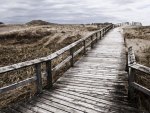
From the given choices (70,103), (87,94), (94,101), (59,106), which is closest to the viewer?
(59,106)

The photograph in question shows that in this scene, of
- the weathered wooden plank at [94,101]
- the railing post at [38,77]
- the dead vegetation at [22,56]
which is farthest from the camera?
the dead vegetation at [22,56]

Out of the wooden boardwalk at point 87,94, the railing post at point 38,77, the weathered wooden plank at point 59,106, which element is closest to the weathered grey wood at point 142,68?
the wooden boardwalk at point 87,94

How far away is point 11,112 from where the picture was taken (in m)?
6.76

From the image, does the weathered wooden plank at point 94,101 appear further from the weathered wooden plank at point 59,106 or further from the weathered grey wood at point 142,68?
the weathered grey wood at point 142,68

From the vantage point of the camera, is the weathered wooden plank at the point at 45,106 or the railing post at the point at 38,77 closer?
the weathered wooden plank at the point at 45,106

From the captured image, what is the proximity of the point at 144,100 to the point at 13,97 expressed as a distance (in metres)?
4.36

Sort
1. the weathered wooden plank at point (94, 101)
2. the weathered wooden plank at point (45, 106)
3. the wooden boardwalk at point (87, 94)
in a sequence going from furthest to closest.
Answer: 1. the weathered wooden plank at point (94, 101)
2. the wooden boardwalk at point (87, 94)
3. the weathered wooden plank at point (45, 106)

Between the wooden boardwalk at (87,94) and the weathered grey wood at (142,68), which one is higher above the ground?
the weathered grey wood at (142,68)

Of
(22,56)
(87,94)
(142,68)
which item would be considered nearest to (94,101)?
(87,94)

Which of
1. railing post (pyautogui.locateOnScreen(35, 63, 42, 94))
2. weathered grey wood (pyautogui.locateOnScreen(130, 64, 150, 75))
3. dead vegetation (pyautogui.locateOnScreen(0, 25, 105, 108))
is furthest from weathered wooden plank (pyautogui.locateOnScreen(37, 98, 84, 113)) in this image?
weathered grey wood (pyautogui.locateOnScreen(130, 64, 150, 75))

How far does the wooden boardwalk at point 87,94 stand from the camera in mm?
6965

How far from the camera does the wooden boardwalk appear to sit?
6965mm

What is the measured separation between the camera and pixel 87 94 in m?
8.06

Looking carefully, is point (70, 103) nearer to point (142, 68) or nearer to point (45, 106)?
point (45, 106)
